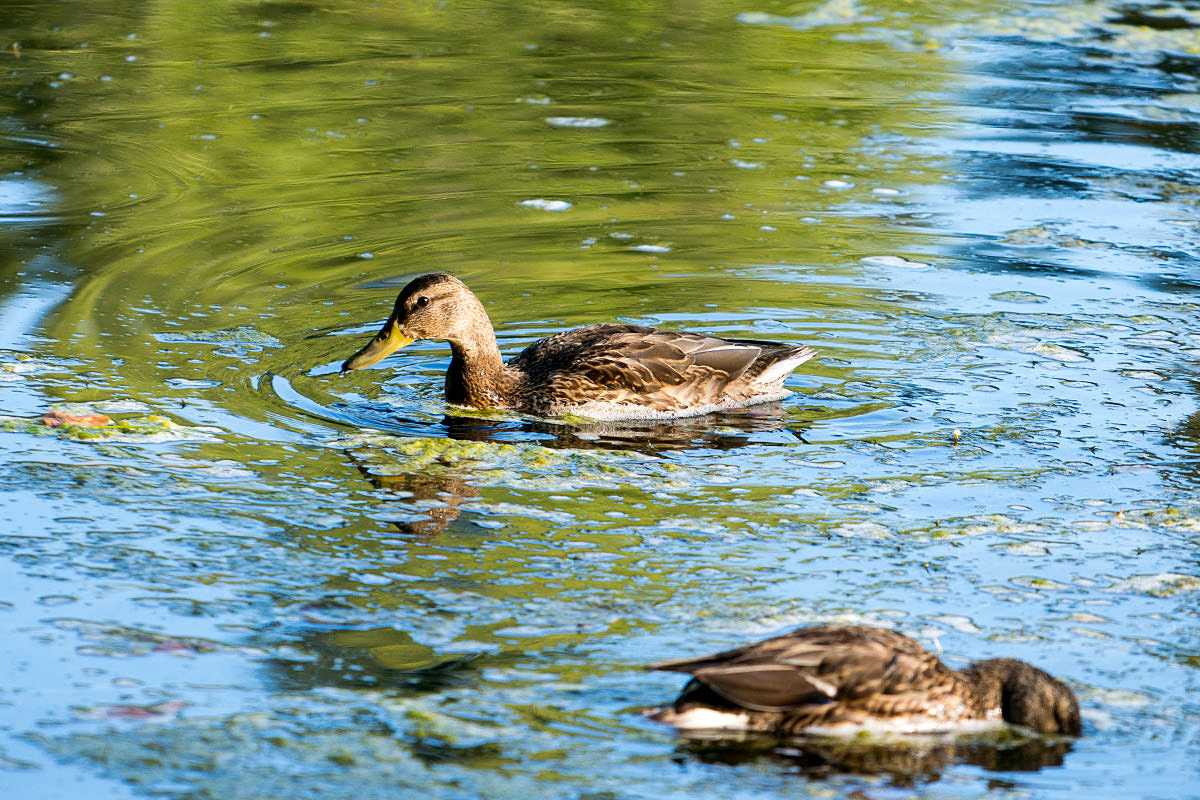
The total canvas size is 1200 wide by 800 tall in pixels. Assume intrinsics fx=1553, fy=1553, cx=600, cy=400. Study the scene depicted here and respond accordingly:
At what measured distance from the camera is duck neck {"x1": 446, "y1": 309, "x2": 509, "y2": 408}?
8.78m

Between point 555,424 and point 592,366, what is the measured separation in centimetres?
39

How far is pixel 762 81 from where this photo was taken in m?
16.2

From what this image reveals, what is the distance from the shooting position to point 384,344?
8.99 meters

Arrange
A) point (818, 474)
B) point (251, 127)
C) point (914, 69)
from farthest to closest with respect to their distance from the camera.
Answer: point (914, 69) → point (251, 127) → point (818, 474)

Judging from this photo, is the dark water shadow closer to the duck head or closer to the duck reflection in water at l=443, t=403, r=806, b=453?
the duck reflection in water at l=443, t=403, r=806, b=453

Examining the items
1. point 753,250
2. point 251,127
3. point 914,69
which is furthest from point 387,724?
point 914,69

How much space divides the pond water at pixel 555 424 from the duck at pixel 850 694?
107 mm

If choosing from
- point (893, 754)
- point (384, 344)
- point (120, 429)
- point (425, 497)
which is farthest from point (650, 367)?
point (893, 754)

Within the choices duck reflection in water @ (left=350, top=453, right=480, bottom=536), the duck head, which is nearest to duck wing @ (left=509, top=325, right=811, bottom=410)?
the duck head

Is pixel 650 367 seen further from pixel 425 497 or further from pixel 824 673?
pixel 824 673

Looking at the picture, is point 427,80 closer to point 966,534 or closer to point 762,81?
point 762,81

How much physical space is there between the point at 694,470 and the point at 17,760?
12.0 ft

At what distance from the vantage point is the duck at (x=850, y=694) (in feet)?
16.3

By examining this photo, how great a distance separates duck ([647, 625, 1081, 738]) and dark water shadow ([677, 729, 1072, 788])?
0.17 ft
